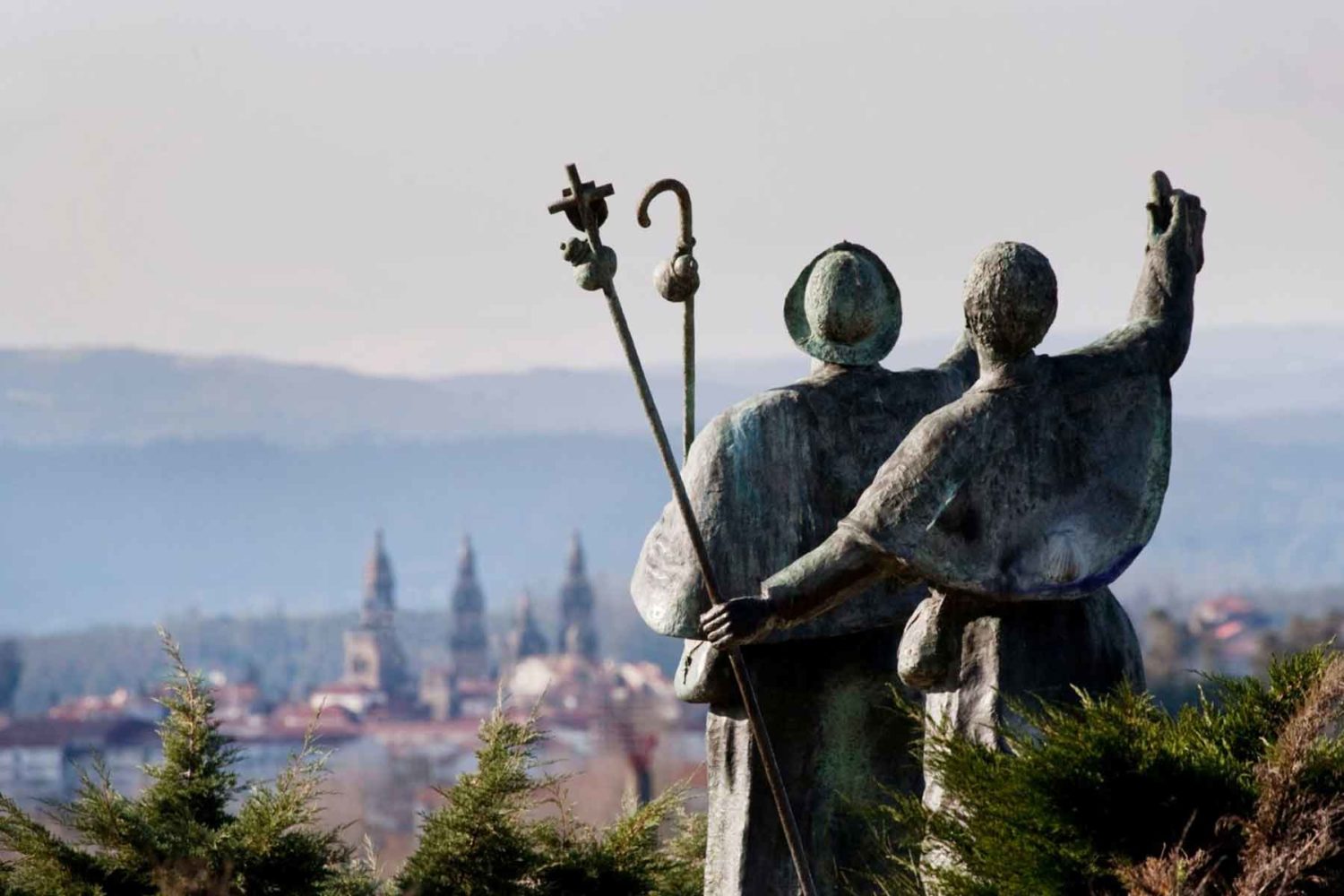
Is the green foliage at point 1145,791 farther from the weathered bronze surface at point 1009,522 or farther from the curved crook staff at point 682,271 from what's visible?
the curved crook staff at point 682,271

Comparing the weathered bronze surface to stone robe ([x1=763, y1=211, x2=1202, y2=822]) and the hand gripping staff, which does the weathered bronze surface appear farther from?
the hand gripping staff

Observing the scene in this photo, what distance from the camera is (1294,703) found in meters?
10.6

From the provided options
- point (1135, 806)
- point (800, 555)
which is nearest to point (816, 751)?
point (800, 555)

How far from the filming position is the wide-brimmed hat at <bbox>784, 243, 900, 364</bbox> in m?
12.1

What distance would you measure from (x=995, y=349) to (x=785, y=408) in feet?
4.09

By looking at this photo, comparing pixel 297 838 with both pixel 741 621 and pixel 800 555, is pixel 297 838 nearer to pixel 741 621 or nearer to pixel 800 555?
pixel 800 555

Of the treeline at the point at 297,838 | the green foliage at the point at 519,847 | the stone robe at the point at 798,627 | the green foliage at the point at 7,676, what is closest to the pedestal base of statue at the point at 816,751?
the stone robe at the point at 798,627

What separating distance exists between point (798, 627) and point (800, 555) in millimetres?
234

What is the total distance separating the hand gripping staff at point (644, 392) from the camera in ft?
37.8

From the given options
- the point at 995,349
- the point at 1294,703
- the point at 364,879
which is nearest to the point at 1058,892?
the point at 1294,703

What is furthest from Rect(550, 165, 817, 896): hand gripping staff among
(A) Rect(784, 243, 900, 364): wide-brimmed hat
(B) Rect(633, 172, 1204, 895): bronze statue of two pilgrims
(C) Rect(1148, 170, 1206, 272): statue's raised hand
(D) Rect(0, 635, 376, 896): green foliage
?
(D) Rect(0, 635, 376, 896): green foliage

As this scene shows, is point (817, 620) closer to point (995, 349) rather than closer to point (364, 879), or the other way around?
point (995, 349)

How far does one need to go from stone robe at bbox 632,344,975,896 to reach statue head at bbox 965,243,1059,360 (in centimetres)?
123

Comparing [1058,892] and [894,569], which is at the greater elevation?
[894,569]
